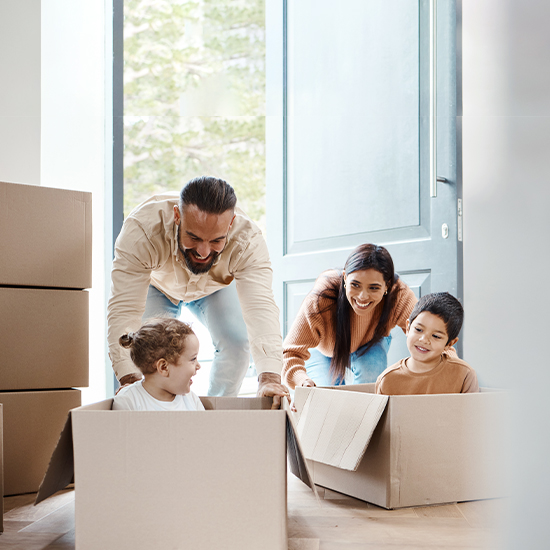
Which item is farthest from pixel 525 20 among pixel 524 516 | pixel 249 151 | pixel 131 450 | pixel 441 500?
pixel 249 151

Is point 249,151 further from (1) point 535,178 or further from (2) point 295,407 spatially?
(1) point 535,178

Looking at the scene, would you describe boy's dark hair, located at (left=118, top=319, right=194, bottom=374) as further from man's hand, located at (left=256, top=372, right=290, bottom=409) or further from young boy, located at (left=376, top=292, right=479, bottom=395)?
young boy, located at (left=376, top=292, right=479, bottom=395)

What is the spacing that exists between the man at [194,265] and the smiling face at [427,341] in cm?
31

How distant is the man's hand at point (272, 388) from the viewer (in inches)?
40.1

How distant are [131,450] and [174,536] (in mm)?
132

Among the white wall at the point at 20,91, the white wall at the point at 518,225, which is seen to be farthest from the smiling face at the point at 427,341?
the white wall at the point at 20,91

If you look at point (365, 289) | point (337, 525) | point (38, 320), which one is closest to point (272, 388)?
point (337, 525)

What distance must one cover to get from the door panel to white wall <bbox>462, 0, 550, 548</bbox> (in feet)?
3.92

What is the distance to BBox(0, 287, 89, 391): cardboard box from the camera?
4.12 feet

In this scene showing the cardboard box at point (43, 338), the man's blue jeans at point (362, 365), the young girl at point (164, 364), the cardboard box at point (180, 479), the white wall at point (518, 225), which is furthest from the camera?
the man's blue jeans at point (362, 365)

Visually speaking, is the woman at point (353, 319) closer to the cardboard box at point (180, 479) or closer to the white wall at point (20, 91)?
the cardboard box at point (180, 479)

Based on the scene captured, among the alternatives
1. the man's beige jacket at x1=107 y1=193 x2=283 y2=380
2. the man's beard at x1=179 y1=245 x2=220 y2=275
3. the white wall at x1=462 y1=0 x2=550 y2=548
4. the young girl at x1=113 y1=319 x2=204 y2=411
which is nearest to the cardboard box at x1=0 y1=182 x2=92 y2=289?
the man's beige jacket at x1=107 y1=193 x2=283 y2=380

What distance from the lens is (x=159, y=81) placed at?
5.36 ft

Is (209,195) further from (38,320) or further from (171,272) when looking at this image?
(38,320)
